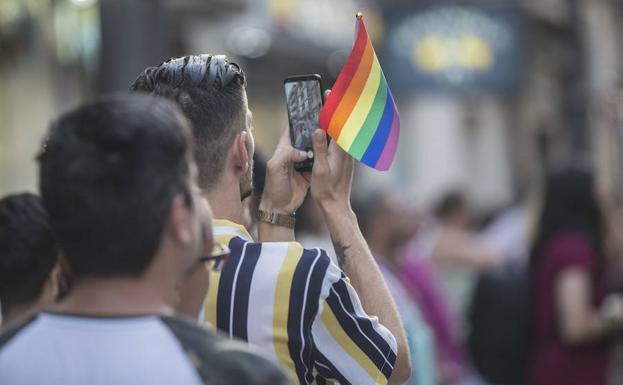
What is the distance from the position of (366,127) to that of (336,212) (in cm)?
22

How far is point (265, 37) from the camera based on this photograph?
15.3 metres

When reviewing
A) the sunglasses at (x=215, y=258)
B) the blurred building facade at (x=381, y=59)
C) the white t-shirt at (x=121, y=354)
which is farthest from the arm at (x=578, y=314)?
the white t-shirt at (x=121, y=354)

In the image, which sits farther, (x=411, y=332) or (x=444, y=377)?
(x=444, y=377)

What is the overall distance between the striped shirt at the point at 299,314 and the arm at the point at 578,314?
3.63 meters

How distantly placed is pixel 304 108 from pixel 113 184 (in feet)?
3.35

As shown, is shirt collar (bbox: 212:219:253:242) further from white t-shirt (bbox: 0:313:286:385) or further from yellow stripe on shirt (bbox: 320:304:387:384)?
white t-shirt (bbox: 0:313:286:385)

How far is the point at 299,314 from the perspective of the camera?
2.79 metres

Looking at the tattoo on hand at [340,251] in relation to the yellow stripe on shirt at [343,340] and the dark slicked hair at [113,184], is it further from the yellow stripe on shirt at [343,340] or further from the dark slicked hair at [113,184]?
the dark slicked hair at [113,184]

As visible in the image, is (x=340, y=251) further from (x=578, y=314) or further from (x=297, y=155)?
(x=578, y=314)

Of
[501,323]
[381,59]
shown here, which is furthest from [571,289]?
[381,59]

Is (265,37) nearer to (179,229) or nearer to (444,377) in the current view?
(444,377)

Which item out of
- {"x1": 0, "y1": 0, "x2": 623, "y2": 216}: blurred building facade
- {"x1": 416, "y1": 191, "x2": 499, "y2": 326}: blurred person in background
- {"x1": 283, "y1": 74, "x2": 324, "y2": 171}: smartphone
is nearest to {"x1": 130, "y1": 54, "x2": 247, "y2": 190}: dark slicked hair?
{"x1": 283, "y1": 74, "x2": 324, "y2": 171}: smartphone

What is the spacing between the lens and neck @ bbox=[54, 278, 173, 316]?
6.76 feet

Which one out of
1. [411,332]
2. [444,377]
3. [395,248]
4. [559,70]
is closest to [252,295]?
[411,332]
